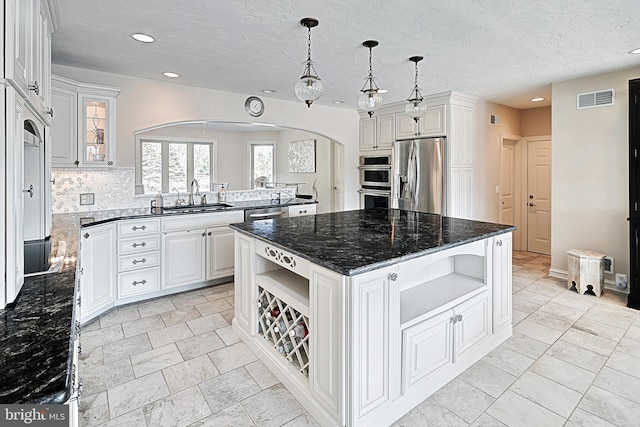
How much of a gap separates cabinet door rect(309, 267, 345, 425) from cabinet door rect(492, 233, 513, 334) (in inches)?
60.0

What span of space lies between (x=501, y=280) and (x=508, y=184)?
3.99 m

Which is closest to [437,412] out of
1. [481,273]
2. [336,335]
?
[336,335]

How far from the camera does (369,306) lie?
174 centimetres

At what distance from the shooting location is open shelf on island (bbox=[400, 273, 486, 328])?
2.10m

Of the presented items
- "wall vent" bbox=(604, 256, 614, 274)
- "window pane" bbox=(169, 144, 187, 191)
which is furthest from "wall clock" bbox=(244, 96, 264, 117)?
"wall vent" bbox=(604, 256, 614, 274)

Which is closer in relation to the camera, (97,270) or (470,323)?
(470,323)

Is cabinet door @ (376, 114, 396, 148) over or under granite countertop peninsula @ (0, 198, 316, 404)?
over

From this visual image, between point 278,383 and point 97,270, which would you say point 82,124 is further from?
point 278,383

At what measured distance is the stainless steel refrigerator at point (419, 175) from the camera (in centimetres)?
483

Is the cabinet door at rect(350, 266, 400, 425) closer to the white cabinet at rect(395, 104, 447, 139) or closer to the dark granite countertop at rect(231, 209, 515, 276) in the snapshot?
the dark granite countertop at rect(231, 209, 515, 276)

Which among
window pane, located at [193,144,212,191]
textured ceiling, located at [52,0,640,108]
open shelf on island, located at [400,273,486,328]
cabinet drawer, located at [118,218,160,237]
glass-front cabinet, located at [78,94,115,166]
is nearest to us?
open shelf on island, located at [400,273,486,328]

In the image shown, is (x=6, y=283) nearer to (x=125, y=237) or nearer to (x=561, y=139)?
(x=125, y=237)

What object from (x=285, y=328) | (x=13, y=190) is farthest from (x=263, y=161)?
(x=13, y=190)

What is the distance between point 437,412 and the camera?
197cm
